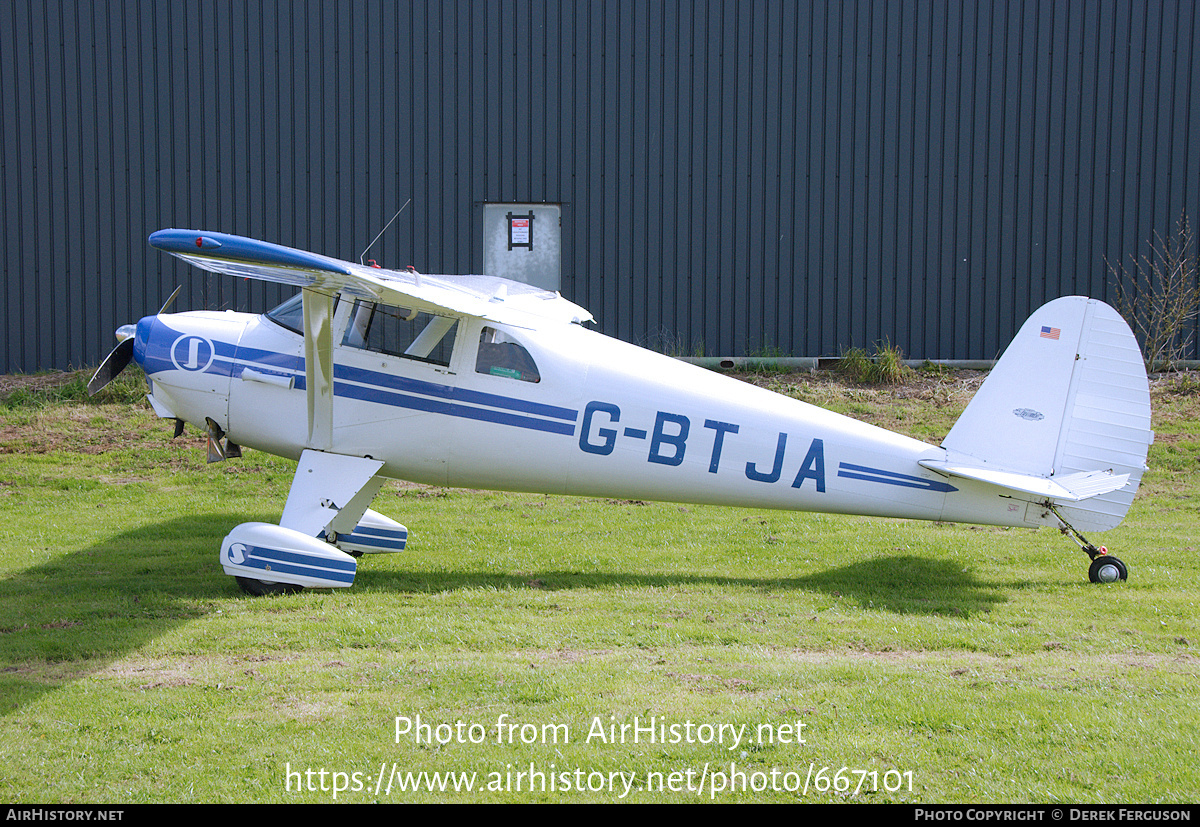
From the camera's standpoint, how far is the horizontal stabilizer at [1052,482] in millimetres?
6969

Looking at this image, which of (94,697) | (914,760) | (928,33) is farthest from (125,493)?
(928,33)

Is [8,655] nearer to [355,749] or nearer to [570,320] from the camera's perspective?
[355,749]

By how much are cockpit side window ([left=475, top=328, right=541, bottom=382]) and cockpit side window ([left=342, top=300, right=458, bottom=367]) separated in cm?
26

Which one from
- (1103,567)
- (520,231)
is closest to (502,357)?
(1103,567)

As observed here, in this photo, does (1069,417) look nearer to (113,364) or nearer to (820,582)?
(820,582)

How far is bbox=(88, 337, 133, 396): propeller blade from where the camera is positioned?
8016 mm

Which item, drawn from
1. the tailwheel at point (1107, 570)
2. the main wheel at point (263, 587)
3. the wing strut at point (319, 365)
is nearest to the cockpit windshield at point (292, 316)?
the wing strut at point (319, 365)

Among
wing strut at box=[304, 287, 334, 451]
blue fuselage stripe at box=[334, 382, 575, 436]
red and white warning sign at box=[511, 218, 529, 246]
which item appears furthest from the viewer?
red and white warning sign at box=[511, 218, 529, 246]

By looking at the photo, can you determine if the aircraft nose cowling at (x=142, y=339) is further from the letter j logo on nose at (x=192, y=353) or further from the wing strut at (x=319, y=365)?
the wing strut at (x=319, y=365)

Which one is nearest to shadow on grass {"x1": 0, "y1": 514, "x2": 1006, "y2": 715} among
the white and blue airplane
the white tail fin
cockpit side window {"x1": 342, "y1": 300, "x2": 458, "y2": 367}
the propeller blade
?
the white and blue airplane

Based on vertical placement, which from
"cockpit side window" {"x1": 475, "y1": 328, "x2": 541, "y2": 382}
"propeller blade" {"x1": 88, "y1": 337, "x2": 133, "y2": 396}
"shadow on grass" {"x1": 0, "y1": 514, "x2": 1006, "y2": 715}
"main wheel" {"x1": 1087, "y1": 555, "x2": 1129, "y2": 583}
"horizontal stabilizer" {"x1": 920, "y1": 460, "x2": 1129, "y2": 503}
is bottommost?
"shadow on grass" {"x1": 0, "y1": 514, "x2": 1006, "y2": 715}

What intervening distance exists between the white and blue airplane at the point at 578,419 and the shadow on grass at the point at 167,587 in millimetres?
575

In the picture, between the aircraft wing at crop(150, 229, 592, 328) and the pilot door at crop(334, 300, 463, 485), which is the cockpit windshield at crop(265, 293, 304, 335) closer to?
the pilot door at crop(334, 300, 463, 485)

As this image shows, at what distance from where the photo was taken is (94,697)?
5039mm
